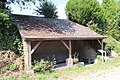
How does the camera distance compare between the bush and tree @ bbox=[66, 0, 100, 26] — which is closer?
the bush

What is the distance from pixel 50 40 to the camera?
1645cm

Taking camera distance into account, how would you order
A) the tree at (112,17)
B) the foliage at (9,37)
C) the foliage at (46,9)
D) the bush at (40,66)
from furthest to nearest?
the tree at (112,17)
the foliage at (46,9)
the foliage at (9,37)
the bush at (40,66)

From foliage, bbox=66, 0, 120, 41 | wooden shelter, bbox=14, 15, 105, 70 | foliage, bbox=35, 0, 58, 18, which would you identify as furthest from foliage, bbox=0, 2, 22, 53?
foliage, bbox=66, 0, 120, 41

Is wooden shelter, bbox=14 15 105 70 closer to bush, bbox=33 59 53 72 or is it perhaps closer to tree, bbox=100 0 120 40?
bush, bbox=33 59 53 72

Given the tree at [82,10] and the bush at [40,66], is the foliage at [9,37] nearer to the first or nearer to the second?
the bush at [40,66]

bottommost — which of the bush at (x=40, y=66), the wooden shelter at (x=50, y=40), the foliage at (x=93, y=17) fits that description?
the bush at (x=40, y=66)

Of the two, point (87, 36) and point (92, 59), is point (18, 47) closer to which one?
point (87, 36)

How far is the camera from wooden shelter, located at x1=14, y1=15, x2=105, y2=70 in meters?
14.0

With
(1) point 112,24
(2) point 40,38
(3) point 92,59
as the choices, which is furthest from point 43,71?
(1) point 112,24

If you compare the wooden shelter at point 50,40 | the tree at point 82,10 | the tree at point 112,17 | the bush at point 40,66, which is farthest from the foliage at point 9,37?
the tree at point 112,17

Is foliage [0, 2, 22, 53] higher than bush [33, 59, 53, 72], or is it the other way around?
foliage [0, 2, 22, 53]

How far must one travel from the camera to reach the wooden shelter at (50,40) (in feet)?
46.0

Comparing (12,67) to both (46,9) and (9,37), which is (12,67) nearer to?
(9,37)

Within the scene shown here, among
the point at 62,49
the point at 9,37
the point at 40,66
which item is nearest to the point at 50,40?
the point at 40,66
